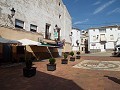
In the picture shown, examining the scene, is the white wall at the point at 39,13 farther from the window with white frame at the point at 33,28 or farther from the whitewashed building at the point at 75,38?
the whitewashed building at the point at 75,38

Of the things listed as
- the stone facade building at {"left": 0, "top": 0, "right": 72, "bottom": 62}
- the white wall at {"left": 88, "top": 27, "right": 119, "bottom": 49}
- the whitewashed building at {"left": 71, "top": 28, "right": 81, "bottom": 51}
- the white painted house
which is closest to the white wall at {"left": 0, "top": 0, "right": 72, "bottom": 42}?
the stone facade building at {"left": 0, "top": 0, "right": 72, "bottom": 62}

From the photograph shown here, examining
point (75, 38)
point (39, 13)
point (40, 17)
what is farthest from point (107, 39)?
point (39, 13)

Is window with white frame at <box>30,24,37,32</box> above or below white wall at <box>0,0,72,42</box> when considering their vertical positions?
below

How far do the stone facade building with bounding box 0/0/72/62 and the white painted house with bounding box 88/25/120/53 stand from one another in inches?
949

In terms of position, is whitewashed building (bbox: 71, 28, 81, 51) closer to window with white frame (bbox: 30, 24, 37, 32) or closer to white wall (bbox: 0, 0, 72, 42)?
white wall (bbox: 0, 0, 72, 42)

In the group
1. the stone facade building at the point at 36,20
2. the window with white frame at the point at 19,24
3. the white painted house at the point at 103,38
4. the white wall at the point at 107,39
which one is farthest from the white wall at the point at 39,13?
the white wall at the point at 107,39

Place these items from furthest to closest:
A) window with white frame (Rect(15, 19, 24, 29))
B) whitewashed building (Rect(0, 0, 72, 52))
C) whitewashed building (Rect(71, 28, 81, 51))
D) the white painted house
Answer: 1. the white painted house
2. whitewashed building (Rect(71, 28, 81, 51))
3. window with white frame (Rect(15, 19, 24, 29))
4. whitewashed building (Rect(0, 0, 72, 52))

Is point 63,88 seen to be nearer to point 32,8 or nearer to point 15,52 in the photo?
point 15,52

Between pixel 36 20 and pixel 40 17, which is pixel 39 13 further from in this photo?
pixel 36 20

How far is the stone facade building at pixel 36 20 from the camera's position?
15852 mm

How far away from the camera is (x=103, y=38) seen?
52688 mm

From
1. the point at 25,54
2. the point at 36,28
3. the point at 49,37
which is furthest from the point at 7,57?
the point at 49,37

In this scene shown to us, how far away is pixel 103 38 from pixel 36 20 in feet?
117

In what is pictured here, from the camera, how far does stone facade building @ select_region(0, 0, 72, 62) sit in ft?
52.0
